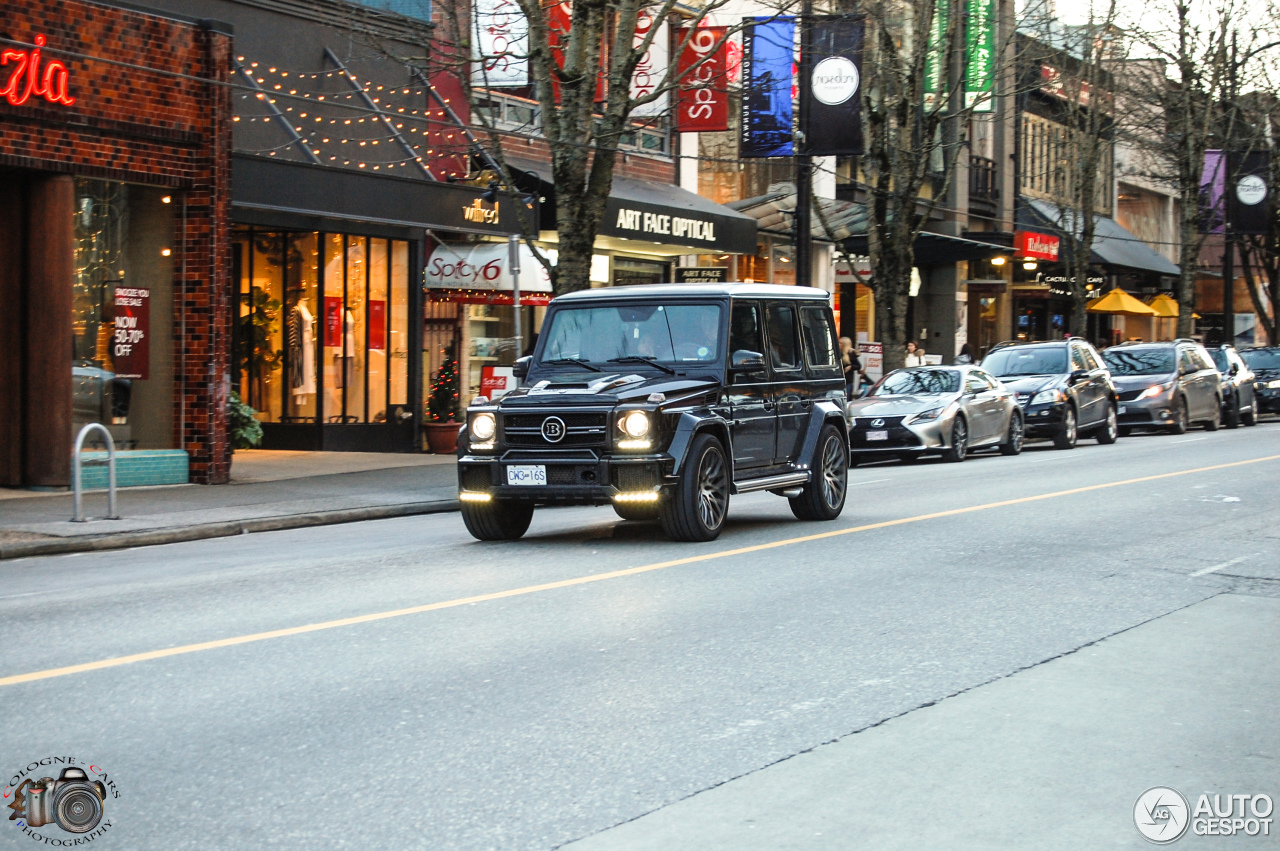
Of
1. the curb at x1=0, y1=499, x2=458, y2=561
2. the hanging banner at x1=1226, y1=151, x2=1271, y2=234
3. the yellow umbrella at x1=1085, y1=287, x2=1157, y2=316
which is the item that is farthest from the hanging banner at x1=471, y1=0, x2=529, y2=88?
the hanging banner at x1=1226, y1=151, x2=1271, y2=234

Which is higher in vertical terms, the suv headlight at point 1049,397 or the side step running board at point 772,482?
the suv headlight at point 1049,397

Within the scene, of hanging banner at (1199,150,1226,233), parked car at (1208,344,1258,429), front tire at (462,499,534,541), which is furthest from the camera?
hanging banner at (1199,150,1226,233)

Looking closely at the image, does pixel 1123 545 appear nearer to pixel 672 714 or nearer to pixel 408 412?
pixel 672 714

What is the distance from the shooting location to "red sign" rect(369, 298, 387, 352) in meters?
23.3

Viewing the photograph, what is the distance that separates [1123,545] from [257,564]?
6.80 m

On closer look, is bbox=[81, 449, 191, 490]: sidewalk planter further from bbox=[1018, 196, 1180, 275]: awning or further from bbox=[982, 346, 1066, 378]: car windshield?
bbox=[1018, 196, 1180, 275]: awning

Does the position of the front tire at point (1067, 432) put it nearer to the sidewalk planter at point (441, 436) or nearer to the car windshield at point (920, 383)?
the car windshield at point (920, 383)

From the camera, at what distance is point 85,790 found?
202 inches

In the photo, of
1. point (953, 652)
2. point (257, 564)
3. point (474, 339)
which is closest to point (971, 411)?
point (474, 339)

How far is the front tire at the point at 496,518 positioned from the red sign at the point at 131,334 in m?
7.04

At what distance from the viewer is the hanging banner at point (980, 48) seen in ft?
105

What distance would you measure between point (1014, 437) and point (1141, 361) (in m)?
7.92

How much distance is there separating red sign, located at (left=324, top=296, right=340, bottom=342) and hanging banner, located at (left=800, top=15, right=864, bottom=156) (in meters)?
8.16

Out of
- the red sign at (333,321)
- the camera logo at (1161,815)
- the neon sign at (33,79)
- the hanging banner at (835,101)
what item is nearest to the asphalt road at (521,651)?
the camera logo at (1161,815)
